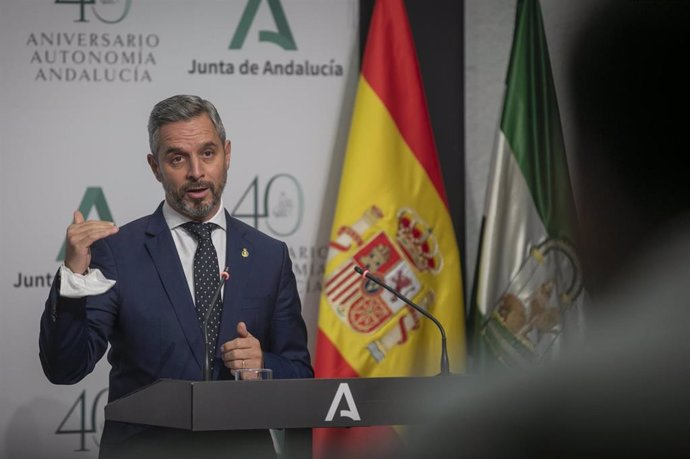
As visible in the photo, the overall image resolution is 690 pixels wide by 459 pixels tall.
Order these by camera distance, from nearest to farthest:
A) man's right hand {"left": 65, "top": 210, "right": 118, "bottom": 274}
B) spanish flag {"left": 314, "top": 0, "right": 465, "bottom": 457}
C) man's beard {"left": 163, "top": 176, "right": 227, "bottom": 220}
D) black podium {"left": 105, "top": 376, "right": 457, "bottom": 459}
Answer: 1. black podium {"left": 105, "top": 376, "right": 457, "bottom": 459}
2. man's right hand {"left": 65, "top": 210, "right": 118, "bottom": 274}
3. man's beard {"left": 163, "top": 176, "right": 227, "bottom": 220}
4. spanish flag {"left": 314, "top": 0, "right": 465, "bottom": 457}

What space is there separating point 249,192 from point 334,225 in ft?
1.55

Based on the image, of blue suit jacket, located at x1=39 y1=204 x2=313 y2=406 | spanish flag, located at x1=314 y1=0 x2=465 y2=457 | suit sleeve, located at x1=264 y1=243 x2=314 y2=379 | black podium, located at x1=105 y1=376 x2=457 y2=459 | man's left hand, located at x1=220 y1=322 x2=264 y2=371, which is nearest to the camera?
black podium, located at x1=105 y1=376 x2=457 y2=459

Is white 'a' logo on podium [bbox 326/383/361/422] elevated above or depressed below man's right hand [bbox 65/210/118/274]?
below

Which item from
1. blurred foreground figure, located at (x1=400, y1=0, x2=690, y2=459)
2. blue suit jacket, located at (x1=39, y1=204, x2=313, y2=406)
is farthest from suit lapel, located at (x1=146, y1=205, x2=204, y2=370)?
blurred foreground figure, located at (x1=400, y1=0, x2=690, y2=459)

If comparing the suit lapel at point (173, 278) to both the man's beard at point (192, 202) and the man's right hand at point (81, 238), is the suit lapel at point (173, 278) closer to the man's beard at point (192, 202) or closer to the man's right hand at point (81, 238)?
the man's beard at point (192, 202)

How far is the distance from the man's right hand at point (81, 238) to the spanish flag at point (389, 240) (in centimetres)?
194

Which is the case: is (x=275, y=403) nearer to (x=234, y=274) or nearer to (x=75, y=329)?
(x=75, y=329)

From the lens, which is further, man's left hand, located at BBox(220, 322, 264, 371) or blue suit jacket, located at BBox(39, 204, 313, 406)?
blue suit jacket, located at BBox(39, 204, 313, 406)

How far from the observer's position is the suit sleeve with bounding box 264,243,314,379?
293cm

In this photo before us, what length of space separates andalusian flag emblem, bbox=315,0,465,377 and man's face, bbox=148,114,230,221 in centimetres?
125

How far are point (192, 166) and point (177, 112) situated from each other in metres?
0.19

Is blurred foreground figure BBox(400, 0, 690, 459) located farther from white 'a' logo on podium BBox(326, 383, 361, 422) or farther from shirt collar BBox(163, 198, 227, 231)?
shirt collar BBox(163, 198, 227, 231)

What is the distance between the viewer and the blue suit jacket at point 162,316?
9.14 ft

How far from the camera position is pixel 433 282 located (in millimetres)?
4359
